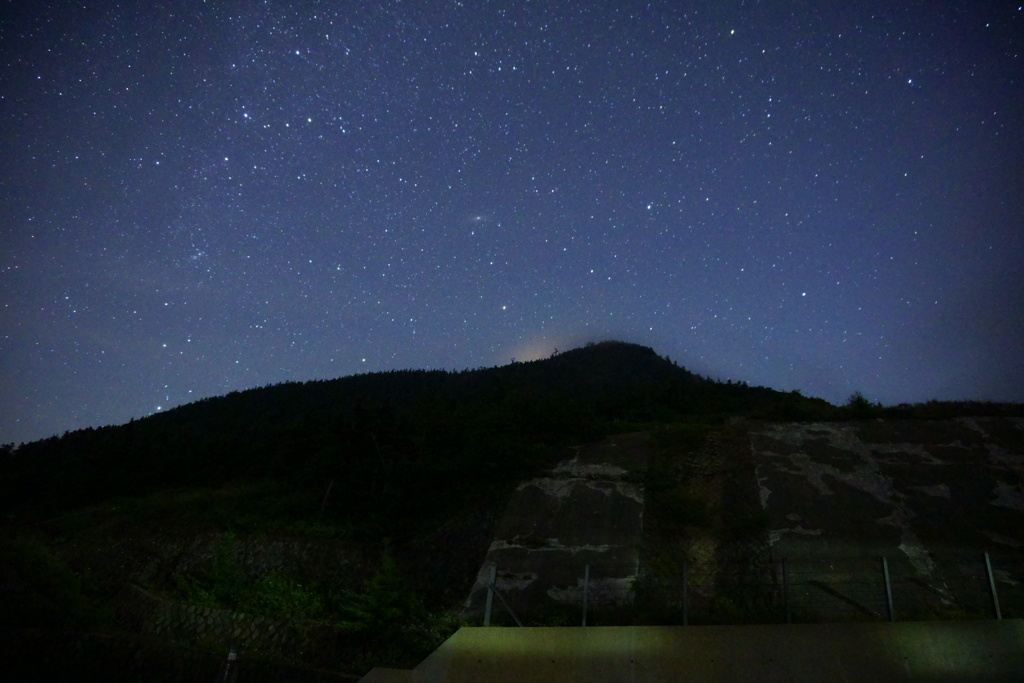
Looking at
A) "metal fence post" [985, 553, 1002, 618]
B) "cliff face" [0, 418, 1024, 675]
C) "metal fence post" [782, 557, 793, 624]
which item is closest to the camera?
"metal fence post" [985, 553, 1002, 618]

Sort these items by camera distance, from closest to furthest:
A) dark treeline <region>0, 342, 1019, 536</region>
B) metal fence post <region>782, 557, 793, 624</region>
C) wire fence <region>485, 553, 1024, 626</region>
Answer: metal fence post <region>782, 557, 793, 624</region>
wire fence <region>485, 553, 1024, 626</region>
dark treeline <region>0, 342, 1019, 536</region>

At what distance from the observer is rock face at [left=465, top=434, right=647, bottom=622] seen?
17.9 metres

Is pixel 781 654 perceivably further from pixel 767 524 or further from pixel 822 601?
pixel 767 524

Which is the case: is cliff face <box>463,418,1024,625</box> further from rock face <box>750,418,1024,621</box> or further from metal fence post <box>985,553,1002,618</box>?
metal fence post <box>985,553,1002,618</box>

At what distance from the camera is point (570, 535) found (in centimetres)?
2178

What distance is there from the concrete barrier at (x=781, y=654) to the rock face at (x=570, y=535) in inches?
126

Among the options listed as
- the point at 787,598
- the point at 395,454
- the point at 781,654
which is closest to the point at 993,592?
the point at 787,598

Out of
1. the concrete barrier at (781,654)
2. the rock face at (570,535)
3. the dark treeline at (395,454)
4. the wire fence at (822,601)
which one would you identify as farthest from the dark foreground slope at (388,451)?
the concrete barrier at (781,654)

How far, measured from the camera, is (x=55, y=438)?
67.6 meters

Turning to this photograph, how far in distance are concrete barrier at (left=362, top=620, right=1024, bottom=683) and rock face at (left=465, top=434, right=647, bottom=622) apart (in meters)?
3.21

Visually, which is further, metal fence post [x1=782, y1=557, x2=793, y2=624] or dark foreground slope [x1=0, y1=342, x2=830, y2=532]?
dark foreground slope [x1=0, y1=342, x2=830, y2=532]

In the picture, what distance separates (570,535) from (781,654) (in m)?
12.9

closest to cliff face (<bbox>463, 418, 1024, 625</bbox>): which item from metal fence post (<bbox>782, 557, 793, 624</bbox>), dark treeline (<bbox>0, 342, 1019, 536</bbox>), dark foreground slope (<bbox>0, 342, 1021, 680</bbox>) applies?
metal fence post (<bbox>782, 557, 793, 624</bbox>)

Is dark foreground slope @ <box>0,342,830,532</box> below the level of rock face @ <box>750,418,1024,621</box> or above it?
above
